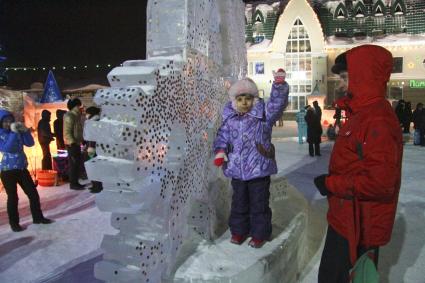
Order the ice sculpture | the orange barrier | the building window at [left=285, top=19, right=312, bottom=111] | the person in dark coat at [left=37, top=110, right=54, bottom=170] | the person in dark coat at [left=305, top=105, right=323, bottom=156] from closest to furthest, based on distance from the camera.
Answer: the ice sculpture < the orange barrier < the person in dark coat at [left=37, top=110, right=54, bottom=170] < the person in dark coat at [left=305, top=105, right=323, bottom=156] < the building window at [left=285, top=19, right=312, bottom=111]

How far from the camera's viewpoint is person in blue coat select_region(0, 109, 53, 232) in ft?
17.2

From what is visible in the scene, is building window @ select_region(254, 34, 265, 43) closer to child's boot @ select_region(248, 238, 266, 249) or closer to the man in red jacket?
child's boot @ select_region(248, 238, 266, 249)

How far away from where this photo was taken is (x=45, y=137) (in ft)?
29.1

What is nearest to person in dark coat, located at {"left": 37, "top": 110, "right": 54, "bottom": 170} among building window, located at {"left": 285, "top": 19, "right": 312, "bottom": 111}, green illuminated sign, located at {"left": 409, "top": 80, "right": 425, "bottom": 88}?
building window, located at {"left": 285, "top": 19, "right": 312, "bottom": 111}

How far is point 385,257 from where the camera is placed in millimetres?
4246

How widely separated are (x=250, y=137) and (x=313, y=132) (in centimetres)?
856

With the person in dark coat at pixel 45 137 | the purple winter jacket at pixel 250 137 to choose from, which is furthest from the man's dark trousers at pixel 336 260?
the person in dark coat at pixel 45 137

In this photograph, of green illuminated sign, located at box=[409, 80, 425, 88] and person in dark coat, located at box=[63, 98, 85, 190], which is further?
green illuminated sign, located at box=[409, 80, 425, 88]

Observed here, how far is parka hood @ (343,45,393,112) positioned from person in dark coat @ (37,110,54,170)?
7.80 meters

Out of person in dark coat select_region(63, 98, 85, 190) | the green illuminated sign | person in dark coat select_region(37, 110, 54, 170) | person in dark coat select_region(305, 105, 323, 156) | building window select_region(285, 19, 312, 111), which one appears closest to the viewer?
person in dark coat select_region(63, 98, 85, 190)

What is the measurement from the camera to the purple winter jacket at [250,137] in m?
3.29

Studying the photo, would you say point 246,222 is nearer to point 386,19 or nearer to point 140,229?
point 140,229

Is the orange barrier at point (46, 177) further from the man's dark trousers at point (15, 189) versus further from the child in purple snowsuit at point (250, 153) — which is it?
the child in purple snowsuit at point (250, 153)

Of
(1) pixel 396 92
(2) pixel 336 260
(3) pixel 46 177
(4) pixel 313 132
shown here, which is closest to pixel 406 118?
(4) pixel 313 132
